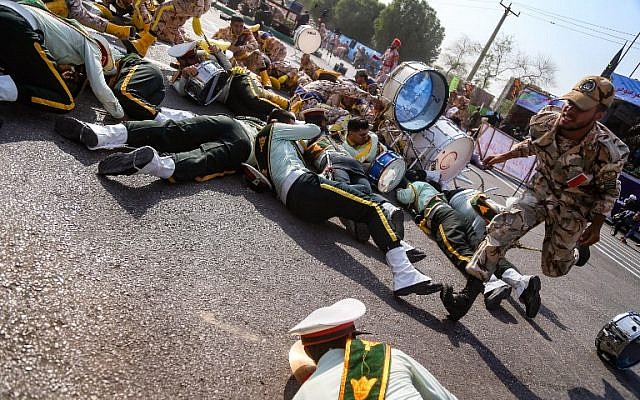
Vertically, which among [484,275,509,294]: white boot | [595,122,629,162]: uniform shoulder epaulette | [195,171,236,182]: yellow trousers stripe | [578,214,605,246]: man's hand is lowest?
[195,171,236,182]: yellow trousers stripe

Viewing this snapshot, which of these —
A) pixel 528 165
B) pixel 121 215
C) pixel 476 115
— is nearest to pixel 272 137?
pixel 121 215

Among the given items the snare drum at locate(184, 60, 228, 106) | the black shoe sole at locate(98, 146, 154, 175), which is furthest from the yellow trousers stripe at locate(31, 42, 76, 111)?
the snare drum at locate(184, 60, 228, 106)

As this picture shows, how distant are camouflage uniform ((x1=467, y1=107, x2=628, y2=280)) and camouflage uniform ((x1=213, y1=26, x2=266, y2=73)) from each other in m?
5.47

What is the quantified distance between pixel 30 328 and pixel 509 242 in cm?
290

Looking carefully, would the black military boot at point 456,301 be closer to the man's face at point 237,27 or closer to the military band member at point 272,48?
the man's face at point 237,27

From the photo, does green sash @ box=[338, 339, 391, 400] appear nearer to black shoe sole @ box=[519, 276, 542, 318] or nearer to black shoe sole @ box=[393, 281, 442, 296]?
black shoe sole @ box=[393, 281, 442, 296]

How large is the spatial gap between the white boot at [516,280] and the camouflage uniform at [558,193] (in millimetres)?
445

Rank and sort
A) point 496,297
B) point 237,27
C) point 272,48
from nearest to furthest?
1. point 496,297
2. point 237,27
3. point 272,48

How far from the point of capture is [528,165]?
1232 cm

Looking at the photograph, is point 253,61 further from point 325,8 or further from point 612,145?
point 325,8

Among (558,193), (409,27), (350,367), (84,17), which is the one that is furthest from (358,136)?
(409,27)

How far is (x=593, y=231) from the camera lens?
287 centimetres

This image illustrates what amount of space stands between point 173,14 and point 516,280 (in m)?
6.52

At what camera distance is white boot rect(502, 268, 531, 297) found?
3.68m
